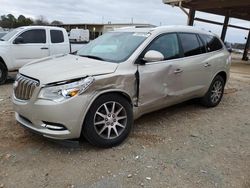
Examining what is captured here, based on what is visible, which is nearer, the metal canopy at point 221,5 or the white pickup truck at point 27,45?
the white pickup truck at point 27,45

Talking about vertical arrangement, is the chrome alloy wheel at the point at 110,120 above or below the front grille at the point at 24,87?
below

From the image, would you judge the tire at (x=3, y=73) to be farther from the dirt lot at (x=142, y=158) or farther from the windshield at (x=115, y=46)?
the windshield at (x=115, y=46)

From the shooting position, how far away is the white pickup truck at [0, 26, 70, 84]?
29.4 feet

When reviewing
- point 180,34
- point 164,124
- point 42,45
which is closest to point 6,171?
point 164,124

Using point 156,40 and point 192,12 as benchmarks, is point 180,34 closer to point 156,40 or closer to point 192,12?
point 156,40

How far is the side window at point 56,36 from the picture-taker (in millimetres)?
10164

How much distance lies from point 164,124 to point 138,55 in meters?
1.47

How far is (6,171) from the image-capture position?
3480 mm

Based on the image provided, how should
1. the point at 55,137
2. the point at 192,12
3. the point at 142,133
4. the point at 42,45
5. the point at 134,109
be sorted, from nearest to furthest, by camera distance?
1. the point at 55,137
2. the point at 134,109
3. the point at 142,133
4. the point at 42,45
5. the point at 192,12

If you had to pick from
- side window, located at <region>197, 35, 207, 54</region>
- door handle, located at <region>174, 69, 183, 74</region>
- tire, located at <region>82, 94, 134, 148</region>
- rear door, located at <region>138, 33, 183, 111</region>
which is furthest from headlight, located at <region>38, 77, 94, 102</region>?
side window, located at <region>197, 35, 207, 54</region>

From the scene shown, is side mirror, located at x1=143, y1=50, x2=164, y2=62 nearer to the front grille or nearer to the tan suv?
the tan suv

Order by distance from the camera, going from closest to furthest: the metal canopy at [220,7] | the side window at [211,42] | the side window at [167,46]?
the side window at [167,46] → the side window at [211,42] → the metal canopy at [220,7]

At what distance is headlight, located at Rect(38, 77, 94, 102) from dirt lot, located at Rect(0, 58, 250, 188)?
0.65 meters

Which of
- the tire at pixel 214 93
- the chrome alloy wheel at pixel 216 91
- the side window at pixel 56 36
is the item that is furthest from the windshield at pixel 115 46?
the side window at pixel 56 36
